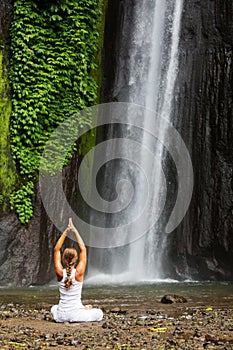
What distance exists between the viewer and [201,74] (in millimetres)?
16297

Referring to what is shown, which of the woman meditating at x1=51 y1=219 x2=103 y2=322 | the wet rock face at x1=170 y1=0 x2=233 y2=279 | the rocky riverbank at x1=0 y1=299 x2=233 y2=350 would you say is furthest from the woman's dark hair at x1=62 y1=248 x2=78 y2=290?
the wet rock face at x1=170 y1=0 x2=233 y2=279

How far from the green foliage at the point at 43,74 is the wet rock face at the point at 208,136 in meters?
2.92

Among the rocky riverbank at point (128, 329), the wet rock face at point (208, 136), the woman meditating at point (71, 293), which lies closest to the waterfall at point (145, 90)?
the wet rock face at point (208, 136)

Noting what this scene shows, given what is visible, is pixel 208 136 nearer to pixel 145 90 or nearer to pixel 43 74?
pixel 145 90

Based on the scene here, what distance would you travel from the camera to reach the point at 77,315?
23.7ft

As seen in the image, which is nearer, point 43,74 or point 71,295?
point 71,295

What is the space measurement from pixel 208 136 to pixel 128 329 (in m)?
9.61

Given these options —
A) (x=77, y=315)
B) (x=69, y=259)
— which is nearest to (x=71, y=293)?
(x=77, y=315)

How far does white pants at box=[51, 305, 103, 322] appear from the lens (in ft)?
23.6

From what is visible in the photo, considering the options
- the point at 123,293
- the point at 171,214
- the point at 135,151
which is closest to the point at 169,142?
the point at 135,151

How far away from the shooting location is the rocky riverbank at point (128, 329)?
6.00 metres

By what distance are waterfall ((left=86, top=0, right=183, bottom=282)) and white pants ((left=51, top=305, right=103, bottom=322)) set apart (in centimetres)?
787

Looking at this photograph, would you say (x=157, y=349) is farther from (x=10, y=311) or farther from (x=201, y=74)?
(x=201, y=74)

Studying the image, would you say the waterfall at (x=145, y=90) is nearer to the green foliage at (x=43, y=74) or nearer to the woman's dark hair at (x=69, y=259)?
the green foliage at (x=43, y=74)
